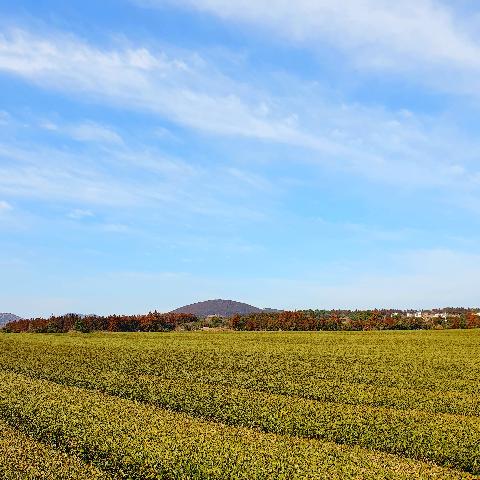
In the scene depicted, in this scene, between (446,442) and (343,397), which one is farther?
(343,397)

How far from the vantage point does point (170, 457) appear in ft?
57.1

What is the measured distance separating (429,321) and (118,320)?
261 ft

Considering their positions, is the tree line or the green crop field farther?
the tree line

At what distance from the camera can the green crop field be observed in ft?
55.2

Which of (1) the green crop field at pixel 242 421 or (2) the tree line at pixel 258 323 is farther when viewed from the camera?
(2) the tree line at pixel 258 323

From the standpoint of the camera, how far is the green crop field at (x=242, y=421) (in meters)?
16.8

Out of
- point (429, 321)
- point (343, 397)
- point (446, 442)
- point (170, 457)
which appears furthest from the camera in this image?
point (429, 321)

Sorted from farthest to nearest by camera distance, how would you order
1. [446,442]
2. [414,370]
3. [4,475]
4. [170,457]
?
[414,370], [446,442], [170,457], [4,475]

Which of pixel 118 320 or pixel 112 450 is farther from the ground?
pixel 118 320

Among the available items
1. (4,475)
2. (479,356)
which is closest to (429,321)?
(479,356)

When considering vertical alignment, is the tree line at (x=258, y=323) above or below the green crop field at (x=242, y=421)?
above

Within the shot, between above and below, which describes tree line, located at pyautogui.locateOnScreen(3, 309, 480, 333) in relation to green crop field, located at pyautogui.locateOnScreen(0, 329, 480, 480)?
above

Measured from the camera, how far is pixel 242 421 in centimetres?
2420

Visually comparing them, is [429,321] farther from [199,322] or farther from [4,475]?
[4,475]
